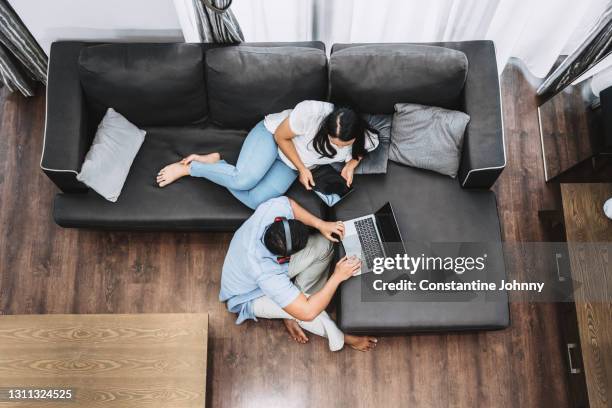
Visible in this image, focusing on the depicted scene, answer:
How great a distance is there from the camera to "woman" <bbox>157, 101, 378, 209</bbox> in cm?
240

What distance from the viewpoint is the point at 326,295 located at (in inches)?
94.0

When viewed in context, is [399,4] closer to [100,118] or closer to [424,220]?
[424,220]

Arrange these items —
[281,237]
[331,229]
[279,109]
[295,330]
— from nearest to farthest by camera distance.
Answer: [281,237] < [331,229] < [279,109] < [295,330]

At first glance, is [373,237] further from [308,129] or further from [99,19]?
[99,19]

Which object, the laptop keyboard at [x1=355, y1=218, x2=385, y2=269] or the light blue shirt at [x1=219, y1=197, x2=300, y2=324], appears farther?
the laptop keyboard at [x1=355, y1=218, x2=385, y2=269]

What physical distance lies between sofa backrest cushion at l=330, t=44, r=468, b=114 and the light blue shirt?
635 millimetres

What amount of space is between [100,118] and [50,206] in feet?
2.07

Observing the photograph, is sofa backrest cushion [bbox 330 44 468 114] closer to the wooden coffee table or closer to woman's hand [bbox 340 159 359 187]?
woman's hand [bbox 340 159 359 187]

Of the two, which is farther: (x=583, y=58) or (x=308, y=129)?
(x=583, y=58)

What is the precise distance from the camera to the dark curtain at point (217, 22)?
2293 mm

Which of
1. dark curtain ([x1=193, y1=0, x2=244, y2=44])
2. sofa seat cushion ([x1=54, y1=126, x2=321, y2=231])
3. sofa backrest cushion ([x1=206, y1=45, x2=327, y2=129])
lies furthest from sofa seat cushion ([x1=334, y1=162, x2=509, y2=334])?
dark curtain ([x1=193, y1=0, x2=244, y2=44])

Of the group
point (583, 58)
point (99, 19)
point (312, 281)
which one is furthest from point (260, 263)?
point (583, 58)

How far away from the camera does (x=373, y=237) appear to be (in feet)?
8.32

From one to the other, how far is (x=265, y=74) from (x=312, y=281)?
1.00m
